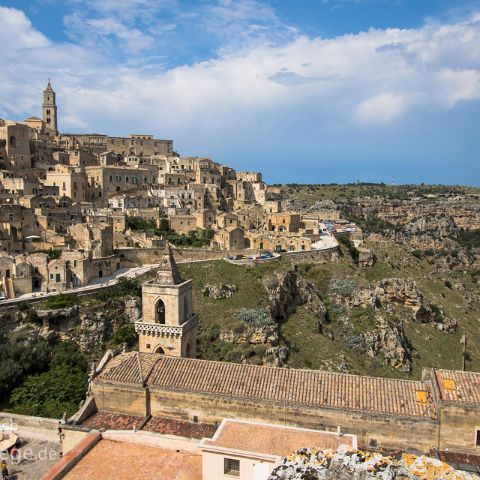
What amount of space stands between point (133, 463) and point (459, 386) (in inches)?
439

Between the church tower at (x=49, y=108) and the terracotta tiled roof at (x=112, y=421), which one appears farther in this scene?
the church tower at (x=49, y=108)

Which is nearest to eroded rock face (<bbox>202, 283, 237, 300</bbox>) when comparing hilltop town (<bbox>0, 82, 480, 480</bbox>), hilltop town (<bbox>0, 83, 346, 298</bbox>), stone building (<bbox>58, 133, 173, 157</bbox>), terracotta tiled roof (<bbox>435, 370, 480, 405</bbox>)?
hilltop town (<bbox>0, 82, 480, 480</bbox>)

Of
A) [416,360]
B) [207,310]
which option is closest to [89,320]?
[207,310]

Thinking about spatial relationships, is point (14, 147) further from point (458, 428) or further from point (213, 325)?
point (458, 428)

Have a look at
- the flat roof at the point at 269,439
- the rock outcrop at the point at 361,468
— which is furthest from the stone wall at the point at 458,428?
the rock outcrop at the point at 361,468

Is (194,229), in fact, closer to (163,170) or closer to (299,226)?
(299,226)

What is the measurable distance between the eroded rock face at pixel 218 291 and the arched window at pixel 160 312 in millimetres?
22162

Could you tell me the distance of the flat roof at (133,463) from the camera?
1255 cm

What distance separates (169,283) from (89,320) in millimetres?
19810

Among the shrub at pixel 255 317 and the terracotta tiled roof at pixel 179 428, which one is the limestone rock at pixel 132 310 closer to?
the shrub at pixel 255 317

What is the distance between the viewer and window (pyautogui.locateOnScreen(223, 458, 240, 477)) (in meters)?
12.0

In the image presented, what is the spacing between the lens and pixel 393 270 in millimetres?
60938

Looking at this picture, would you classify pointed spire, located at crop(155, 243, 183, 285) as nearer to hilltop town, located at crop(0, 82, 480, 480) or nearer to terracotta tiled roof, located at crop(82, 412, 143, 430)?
hilltop town, located at crop(0, 82, 480, 480)

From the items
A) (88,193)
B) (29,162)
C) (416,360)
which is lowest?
(416,360)
